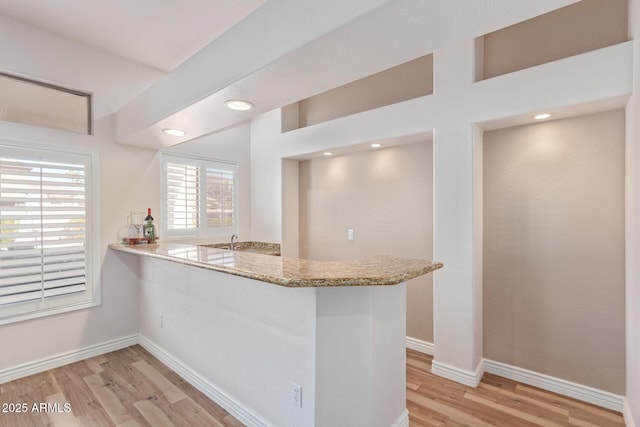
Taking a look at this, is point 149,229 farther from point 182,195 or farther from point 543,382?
point 543,382

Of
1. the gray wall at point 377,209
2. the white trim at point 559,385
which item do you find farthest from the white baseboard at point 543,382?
the gray wall at point 377,209

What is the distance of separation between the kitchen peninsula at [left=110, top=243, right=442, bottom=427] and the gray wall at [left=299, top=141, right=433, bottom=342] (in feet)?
4.40

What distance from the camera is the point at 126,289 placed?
3303 mm

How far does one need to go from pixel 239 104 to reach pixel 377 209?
1913mm

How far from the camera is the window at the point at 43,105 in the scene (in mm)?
2598

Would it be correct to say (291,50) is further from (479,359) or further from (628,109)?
(479,359)

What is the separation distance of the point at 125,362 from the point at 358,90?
372 cm

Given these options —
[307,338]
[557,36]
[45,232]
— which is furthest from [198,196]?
[557,36]

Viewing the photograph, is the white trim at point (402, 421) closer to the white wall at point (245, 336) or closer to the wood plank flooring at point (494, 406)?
the wood plank flooring at point (494, 406)

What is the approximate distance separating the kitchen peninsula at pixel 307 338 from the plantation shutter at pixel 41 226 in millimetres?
1158

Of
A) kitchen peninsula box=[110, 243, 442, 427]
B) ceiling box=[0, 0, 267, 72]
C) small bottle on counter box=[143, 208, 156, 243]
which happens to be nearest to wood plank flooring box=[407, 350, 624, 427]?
kitchen peninsula box=[110, 243, 442, 427]

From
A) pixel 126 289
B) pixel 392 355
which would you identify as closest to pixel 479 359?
pixel 392 355

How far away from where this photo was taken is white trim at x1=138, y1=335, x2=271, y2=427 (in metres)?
2.04

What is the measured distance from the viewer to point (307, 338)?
1.67 m
